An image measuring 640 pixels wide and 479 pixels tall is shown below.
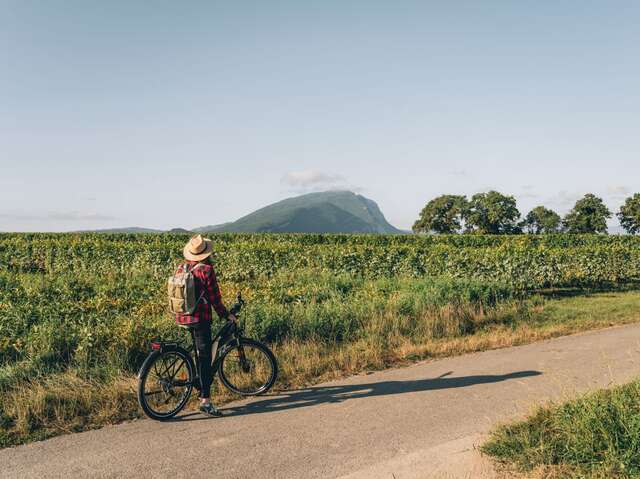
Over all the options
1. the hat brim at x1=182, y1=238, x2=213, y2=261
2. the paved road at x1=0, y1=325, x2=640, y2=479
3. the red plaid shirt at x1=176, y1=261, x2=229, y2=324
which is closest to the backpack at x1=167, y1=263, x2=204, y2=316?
the red plaid shirt at x1=176, y1=261, x2=229, y2=324

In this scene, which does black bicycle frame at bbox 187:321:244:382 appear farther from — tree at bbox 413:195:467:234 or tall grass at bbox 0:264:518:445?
tree at bbox 413:195:467:234

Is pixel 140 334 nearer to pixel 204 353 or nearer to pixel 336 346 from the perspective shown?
pixel 204 353

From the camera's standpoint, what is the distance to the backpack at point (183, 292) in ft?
19.5

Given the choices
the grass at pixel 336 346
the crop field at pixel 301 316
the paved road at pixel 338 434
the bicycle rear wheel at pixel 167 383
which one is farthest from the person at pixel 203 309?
the crop field at pixel 301 316

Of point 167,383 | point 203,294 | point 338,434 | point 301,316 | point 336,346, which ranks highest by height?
point 203,294

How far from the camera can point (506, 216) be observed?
118062 mm

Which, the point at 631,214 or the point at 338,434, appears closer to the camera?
the point at 338,434

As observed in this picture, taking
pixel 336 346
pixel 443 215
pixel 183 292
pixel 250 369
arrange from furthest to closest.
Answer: pixel 443 215, pixel 336 346, pixel 250 369, pixel 183 292

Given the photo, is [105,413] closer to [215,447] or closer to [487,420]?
[215,447]

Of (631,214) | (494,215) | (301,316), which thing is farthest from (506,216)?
(301,316)

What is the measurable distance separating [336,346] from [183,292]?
3866 mm

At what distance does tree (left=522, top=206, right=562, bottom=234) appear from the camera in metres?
125

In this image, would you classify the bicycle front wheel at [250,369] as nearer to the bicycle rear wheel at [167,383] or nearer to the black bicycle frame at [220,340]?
the black bicycle frame at [220,340]

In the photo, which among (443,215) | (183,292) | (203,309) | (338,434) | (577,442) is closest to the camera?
(577,442)
